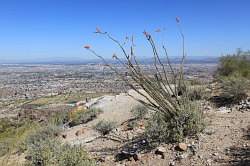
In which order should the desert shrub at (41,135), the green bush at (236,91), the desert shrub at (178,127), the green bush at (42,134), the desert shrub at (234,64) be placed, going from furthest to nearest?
the desert shrub at (234,64), the green bush at (236,91), the green bush at (42,134), the desert shrub at (41,135), the desert shrub at (178,127)

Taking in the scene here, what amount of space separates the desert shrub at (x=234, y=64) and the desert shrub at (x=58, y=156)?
1408 centimetres

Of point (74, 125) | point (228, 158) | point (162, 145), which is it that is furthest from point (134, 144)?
point (74, 125)

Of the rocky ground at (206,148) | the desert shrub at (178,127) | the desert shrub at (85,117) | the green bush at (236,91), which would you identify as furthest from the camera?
the desert shrub at (85,117)

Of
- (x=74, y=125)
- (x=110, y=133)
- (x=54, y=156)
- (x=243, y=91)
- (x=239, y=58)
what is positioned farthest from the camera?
Answer: (x=239, y=58)

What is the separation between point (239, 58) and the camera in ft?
68.7

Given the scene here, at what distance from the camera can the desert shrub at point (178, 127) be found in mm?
8205

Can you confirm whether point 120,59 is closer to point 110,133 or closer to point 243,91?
point 110,133

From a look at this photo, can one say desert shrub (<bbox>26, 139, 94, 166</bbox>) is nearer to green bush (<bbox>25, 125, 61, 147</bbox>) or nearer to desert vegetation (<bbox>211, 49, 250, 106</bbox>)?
green bush (<bbox>25, 125, 61, 147</bbox>)

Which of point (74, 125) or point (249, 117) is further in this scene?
point (74, 125)

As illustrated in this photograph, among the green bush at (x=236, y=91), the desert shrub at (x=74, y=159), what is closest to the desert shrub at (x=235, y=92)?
the green bush at (x=236, y=91)

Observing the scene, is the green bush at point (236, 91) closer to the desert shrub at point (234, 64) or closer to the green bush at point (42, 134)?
the desert shrub at point (234, 64)

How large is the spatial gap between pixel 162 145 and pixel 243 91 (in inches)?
255

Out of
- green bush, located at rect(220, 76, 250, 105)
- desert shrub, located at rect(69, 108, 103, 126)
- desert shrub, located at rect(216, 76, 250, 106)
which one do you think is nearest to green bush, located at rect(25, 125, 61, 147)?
desert shrub, located at rect(69, 108, 103, 126)

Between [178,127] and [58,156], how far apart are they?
2.92m
